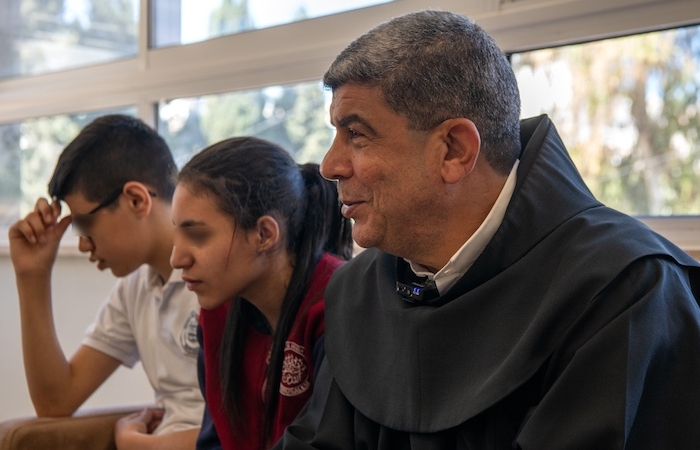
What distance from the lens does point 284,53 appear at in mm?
2773

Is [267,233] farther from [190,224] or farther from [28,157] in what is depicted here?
[28,157]

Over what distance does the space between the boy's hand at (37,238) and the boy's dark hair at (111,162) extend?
10cm

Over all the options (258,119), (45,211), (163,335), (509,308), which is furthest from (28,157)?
(509,308)

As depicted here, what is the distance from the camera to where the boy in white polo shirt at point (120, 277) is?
7.53 feet

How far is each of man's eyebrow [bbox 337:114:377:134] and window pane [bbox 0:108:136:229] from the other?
2.42 metres

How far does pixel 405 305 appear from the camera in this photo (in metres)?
1.50

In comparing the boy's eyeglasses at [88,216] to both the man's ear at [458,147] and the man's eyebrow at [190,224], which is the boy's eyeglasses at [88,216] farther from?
the man's ear at [458,147]

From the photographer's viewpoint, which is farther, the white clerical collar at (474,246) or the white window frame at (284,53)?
the white window frame at (284,53)

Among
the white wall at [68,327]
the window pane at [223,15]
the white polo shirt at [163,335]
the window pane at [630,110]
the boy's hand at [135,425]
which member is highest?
the window pane at [223,15]

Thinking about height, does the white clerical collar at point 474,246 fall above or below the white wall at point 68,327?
above

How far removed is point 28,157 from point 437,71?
2976 mm

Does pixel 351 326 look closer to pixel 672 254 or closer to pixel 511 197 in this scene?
pixel 511 197

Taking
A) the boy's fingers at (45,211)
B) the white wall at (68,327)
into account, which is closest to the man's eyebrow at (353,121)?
the boy's fingers at (45,211)

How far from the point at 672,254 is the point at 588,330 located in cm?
17
